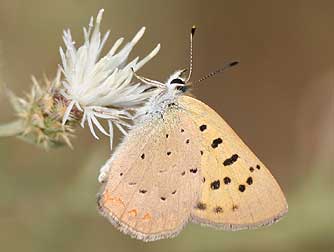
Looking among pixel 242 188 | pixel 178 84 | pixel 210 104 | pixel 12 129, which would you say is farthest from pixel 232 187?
pixel 210 104

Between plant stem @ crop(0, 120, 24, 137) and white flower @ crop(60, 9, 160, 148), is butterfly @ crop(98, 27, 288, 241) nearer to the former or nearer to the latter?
white flower @ crop(60, 9, 160, 148)

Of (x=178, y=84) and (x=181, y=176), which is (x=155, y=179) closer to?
(x=181, y=176)

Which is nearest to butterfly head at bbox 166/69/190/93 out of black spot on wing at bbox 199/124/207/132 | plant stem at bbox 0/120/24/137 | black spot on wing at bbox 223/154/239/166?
black spot on wing at bbox 199/124/207/132

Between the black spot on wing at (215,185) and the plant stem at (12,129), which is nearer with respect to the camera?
the plant stem at (12,129)

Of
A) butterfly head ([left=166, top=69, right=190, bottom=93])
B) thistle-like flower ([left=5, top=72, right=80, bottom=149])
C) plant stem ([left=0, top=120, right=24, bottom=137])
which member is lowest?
plant stem ([left=0, top=120, right=24, bottom=137])

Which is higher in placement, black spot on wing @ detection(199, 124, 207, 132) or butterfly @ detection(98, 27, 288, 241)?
black spot on wing @ detection(199, 124, 207, 132)

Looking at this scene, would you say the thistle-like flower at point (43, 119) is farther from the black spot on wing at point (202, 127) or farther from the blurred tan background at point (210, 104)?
the black spot on wing at point (202, 127)

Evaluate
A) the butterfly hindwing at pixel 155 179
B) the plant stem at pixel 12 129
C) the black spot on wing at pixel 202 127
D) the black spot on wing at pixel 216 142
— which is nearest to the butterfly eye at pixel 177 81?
the butterfly hindwing at pixel 155 179
